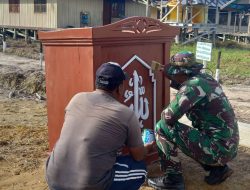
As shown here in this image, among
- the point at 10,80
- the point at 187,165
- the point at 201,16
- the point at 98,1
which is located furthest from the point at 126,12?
the point at 187,165

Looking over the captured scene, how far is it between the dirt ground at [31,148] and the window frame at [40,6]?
1356 cm

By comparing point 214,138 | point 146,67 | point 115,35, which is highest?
point 115,35

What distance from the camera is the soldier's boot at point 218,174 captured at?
11.9ft

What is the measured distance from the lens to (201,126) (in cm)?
354

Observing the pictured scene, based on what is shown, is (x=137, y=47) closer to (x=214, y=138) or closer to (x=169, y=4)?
(x=214, y=138)

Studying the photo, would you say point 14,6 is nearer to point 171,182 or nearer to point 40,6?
point 40,6

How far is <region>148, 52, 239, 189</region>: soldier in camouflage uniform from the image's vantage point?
10.9 ft

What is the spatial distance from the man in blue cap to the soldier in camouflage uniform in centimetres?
77

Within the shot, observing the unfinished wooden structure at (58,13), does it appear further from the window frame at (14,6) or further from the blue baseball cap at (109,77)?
the blue baseball cap at (109,77)

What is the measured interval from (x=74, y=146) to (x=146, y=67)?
1.60m

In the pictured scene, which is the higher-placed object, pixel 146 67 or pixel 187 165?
pixel 146 67

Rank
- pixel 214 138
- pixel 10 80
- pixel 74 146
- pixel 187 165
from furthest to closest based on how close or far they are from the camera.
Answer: pixel 10 80
pixel 187 165
pixel 214 138
pixel 74 146

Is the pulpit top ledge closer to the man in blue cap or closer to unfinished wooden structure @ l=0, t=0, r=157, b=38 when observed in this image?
the man in blue cap

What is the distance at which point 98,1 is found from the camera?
23922 mm
